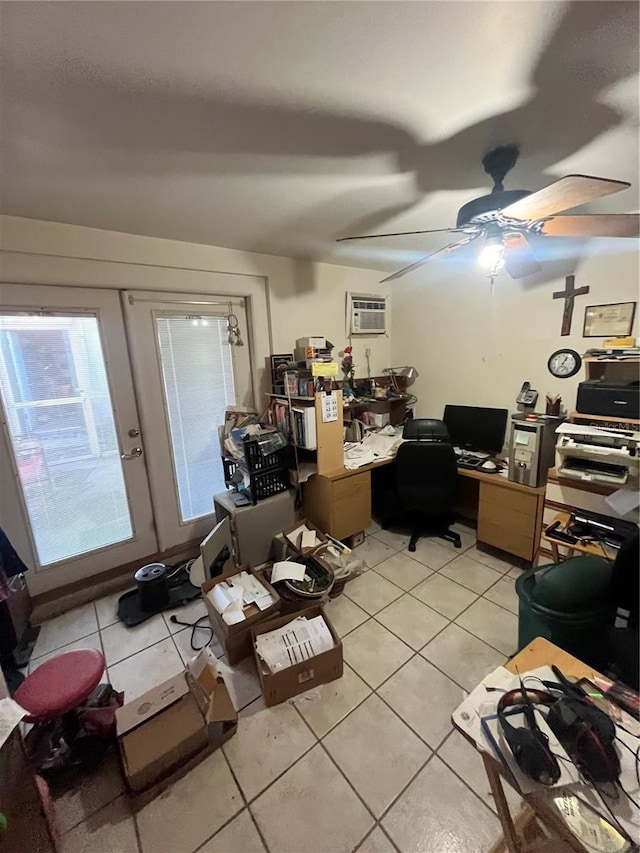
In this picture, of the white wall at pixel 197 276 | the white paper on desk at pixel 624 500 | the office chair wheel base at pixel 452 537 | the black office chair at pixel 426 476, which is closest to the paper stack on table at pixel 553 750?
the white paper on desk at pixel 624 500

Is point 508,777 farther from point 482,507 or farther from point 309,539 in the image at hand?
point 482,507

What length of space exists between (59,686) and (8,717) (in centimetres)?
43

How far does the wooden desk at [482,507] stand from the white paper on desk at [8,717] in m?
1.82

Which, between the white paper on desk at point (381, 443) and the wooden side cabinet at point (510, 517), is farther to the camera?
the white paper on desk at point (381, 443)

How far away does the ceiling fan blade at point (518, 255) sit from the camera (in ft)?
5.43

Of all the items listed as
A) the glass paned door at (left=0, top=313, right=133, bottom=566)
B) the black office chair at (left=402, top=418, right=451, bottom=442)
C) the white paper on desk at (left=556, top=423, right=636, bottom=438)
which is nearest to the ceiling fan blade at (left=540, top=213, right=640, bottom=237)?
the white paper on desk at (left=556, top=423, right=636, bottom=438)

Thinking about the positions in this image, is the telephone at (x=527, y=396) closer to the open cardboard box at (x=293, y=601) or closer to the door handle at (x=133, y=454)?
the open cardboard box at (x=293, y=601)

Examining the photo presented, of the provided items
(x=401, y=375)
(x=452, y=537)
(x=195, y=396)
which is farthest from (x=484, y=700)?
(x=401, y=375)

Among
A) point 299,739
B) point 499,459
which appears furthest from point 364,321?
point 299,739

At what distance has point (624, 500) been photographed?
1830mm


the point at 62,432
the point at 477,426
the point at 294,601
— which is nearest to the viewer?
the point at 294,601

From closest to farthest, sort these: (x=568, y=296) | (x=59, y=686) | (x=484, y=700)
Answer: (x=484, y=700)
(x=59, y=686)
(x=568, y=296)

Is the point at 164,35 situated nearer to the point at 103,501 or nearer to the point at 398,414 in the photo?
the point at 103,501

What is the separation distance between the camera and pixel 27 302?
1958mm
